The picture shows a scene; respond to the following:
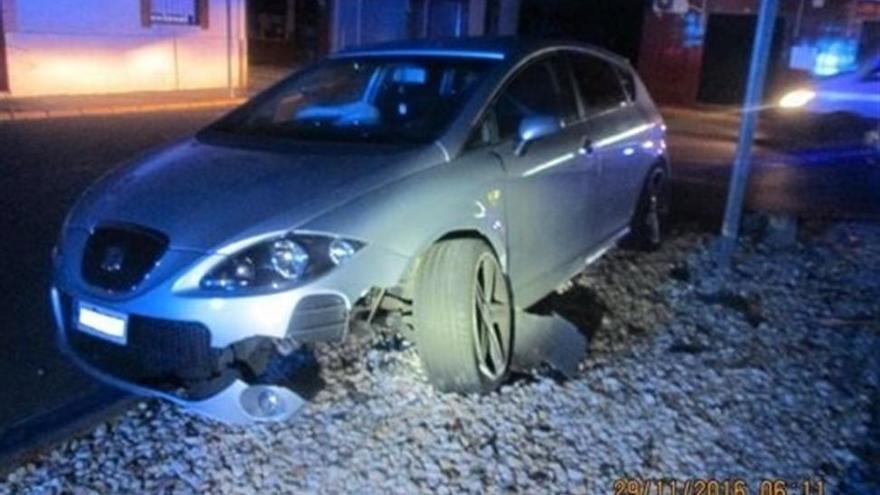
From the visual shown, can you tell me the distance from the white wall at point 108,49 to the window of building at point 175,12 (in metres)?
0.13

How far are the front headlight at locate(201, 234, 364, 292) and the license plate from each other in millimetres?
413

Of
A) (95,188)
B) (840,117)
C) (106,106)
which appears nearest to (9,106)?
(106,106)

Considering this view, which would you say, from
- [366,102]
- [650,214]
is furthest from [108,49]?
[366,102]

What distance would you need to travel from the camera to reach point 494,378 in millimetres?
3760

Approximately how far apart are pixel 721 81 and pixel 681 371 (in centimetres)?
1812

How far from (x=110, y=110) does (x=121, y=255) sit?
1202cm

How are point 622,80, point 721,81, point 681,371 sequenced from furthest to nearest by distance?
point 721,81
point 622,80
point 681,371

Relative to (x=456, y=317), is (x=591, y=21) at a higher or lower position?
higher

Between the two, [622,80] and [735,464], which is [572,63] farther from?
[735,464]

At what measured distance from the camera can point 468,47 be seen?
452cm

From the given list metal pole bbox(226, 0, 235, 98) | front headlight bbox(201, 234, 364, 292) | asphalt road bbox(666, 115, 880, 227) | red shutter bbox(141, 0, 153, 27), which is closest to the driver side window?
front headlight bbox(201, 234, 364, 292)

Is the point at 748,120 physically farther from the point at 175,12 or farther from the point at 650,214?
the point at 175,12

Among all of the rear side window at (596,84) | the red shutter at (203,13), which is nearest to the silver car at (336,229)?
the rear side window at (596,84)

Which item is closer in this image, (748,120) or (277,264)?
(277,264)
